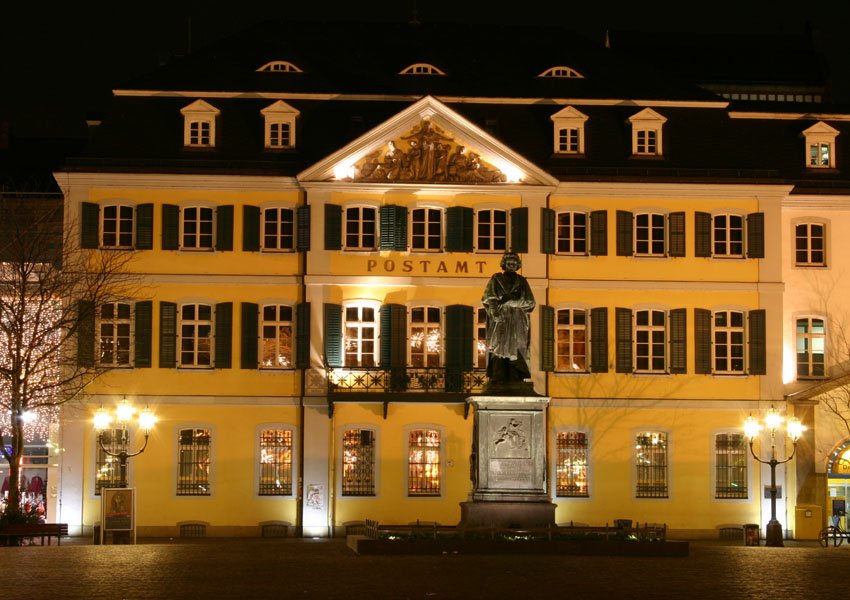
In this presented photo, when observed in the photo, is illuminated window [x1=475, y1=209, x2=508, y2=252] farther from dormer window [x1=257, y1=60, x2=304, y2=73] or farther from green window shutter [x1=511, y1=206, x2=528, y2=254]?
dormer window [x1=257, y1=60, x2=304, y2=73]

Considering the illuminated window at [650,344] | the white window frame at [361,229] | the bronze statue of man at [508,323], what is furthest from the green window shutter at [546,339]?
the bronze statue of man at [508,323]

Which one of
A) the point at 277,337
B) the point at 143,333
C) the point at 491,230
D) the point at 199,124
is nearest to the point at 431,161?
the point at 491,230

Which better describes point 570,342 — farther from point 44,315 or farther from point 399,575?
point 399,575

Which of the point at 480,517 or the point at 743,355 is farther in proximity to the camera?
the point at 743,355

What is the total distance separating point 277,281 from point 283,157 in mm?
3893

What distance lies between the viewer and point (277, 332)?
49.8m

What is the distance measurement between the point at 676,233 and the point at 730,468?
7.29 meters

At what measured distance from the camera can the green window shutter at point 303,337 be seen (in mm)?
49125

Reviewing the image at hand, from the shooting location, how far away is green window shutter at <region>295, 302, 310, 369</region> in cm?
4912

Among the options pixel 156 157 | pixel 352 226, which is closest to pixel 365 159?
pixel 352 226

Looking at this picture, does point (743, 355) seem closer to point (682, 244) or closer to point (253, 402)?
point (682, 244)

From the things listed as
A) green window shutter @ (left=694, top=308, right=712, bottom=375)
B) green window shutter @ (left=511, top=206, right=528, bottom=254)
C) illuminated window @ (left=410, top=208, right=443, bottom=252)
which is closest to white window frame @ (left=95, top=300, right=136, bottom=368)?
illuminated window @ (left=410, top=208, right=443, bottom=252)

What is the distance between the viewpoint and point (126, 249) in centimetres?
4975

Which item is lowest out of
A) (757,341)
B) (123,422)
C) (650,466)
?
(650,466)
